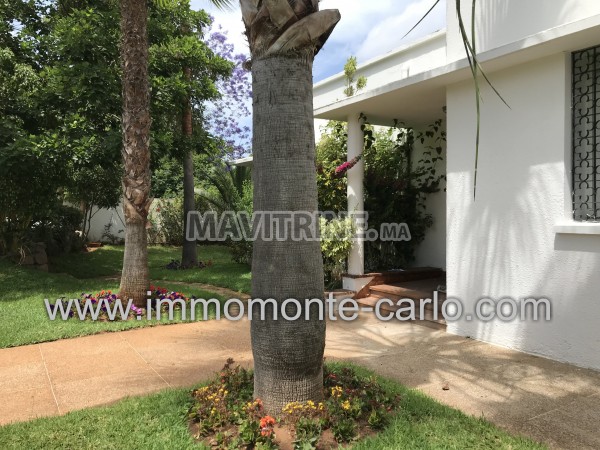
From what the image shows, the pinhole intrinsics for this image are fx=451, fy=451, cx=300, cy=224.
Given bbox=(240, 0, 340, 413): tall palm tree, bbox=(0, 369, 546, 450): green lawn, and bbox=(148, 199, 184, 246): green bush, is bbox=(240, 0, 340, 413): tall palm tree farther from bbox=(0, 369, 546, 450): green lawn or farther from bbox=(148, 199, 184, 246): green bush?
bbox=(148, 199, 184, 246): green bush

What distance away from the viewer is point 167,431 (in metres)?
3.29

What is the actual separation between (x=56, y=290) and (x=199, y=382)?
5852 mm

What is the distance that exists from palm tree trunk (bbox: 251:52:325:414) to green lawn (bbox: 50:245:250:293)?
6.25 metres

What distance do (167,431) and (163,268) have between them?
34.1 ft

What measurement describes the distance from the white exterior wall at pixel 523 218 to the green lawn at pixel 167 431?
80.7 inches

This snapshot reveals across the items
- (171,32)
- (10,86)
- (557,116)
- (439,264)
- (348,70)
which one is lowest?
(439,264)

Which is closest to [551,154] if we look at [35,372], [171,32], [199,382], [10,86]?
[199,382]

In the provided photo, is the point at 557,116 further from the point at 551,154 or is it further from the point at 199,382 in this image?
the point at 199,382

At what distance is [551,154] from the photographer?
4.94m

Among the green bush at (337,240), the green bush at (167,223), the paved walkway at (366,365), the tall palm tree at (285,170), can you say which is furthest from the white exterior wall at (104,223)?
the tall palm tree at (285,170)

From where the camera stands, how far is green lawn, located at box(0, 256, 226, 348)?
6020 millimetres

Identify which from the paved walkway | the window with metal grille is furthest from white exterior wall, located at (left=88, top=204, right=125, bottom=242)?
the window with metal grille

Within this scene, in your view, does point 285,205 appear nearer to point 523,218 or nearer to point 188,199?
point 523,218

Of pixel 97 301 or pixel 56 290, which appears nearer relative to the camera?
pixel 97 301
